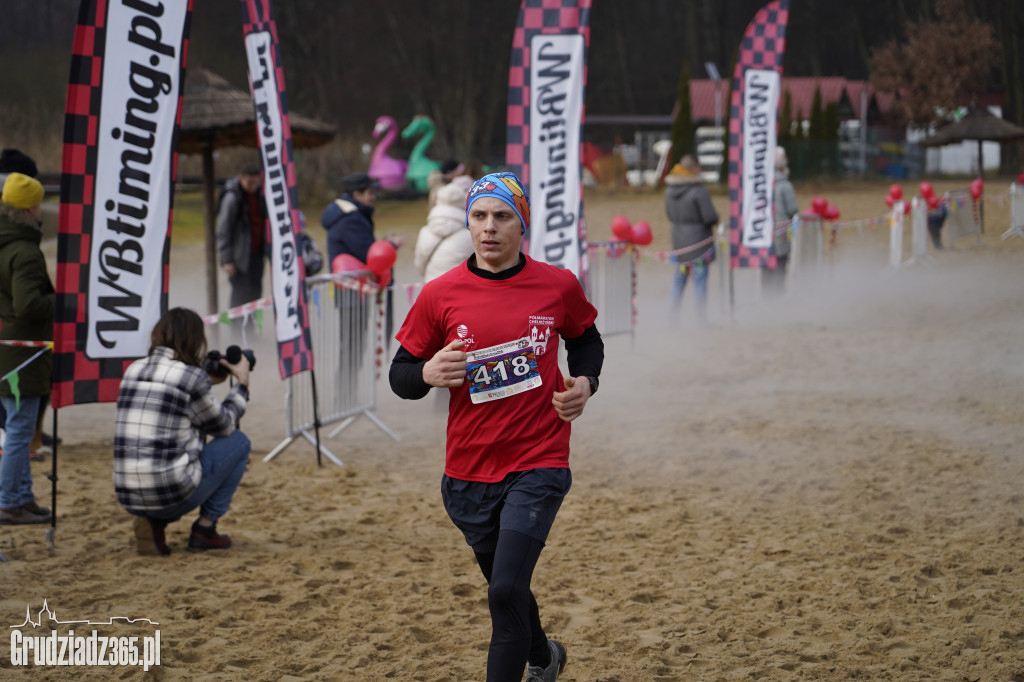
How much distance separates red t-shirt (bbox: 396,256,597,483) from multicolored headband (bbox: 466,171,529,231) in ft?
0.60

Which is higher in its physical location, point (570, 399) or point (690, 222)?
point (690, 222)

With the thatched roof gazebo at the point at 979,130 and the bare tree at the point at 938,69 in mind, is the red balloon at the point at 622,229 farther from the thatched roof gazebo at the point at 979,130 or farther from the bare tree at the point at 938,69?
the bare tree at the point at 938,69

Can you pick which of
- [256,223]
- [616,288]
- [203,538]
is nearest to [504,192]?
[203,538]

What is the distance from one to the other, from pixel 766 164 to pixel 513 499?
1050cm

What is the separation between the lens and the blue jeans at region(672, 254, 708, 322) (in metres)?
13.0

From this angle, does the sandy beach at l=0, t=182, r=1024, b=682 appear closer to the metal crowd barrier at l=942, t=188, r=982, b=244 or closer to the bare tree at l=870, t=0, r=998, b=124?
the metal crowd barrier at l=942, t=188, r=982, b=244

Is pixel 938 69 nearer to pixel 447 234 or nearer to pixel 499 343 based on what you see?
pixel 447 234

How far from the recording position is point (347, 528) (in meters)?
6.11

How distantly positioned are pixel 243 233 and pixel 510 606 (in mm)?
8036

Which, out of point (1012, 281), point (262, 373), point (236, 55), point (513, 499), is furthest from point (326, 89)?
point (513, 499)

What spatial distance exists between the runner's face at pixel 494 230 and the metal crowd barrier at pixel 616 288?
25.9 feet

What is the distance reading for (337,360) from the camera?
26.3 ft

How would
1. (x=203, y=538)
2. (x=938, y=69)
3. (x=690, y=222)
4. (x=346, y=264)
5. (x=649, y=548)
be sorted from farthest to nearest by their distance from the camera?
(x=938, y=69)
(x=690, y=222)
(x=346, y=264)
(x=649, y=548)
(x=203, y=538)

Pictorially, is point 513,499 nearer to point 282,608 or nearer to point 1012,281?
point 282,608
